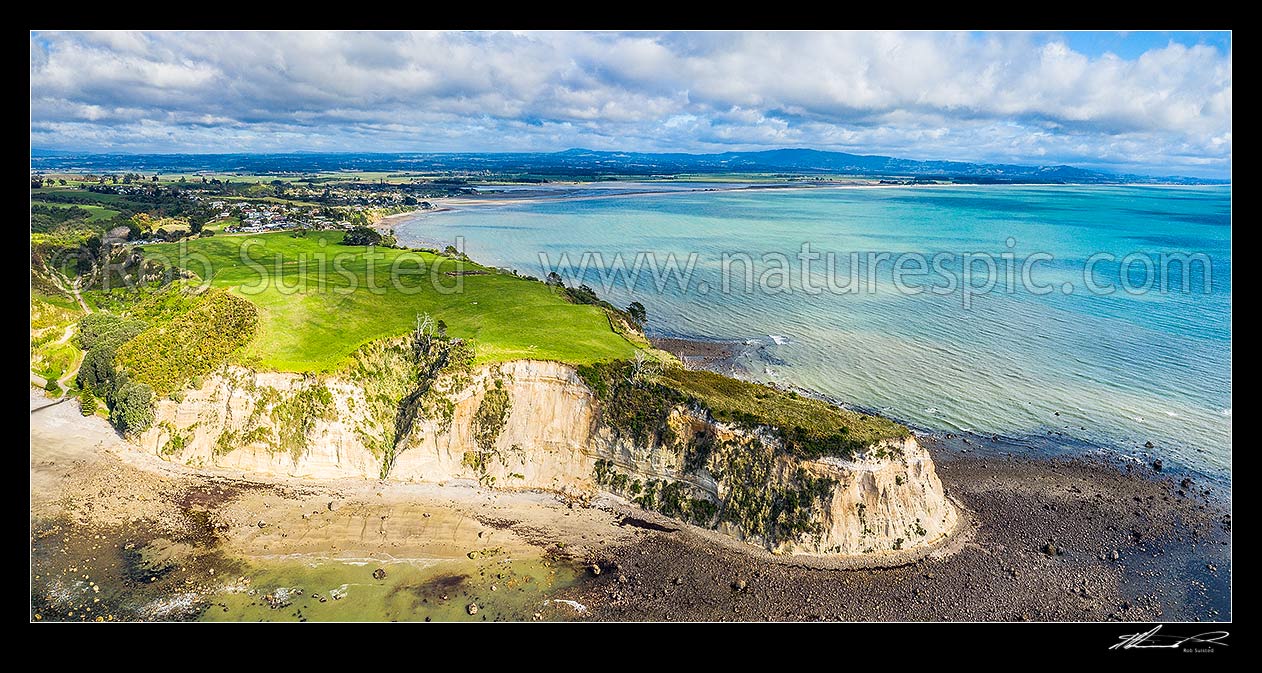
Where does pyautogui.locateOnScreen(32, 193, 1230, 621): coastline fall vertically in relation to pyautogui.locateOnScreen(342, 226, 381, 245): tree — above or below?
below

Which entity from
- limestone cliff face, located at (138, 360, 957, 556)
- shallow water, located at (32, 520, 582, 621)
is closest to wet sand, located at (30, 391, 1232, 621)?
shallow water, located at (32, 520, 582, 621)

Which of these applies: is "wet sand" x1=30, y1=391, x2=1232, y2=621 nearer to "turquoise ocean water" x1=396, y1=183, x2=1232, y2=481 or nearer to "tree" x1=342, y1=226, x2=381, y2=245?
"turquoise ocean water" x1=396, y1=183, x2=1232, y2=481

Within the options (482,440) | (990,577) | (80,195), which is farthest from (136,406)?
(80,195)

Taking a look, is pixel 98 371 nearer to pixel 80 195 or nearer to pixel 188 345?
pixel 188 345

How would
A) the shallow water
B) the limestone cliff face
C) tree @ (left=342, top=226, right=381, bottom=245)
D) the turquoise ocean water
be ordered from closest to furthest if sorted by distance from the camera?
the shallow water → the limestone cliff face → the turquoise ocean water → tree @ (left=342, top=226, right=381, bottom=245)

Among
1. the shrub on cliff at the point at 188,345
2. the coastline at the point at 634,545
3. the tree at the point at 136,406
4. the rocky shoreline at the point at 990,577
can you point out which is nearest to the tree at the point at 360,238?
the shrub on cliff at the point at 188,345

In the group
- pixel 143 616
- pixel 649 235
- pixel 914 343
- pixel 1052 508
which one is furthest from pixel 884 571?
pixel 649 235
